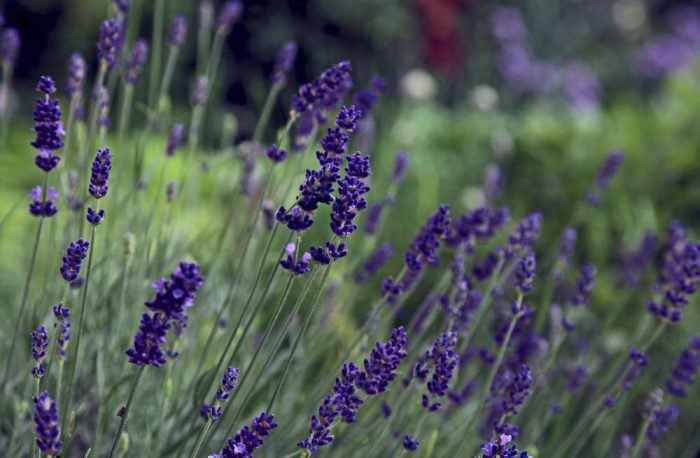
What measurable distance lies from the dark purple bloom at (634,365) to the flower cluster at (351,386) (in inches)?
28.1

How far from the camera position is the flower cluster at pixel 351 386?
1509mm

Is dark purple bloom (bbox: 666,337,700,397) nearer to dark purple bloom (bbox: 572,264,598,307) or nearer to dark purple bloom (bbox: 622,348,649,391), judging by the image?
Answer: dark purple bloom (bbox: 622,348,649,391)

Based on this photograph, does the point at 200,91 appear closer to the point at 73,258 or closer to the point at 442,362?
the point at 73,258

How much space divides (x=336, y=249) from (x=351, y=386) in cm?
23

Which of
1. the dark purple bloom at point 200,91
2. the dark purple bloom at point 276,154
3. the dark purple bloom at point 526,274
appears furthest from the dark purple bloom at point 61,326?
the dark purple bloom at point 200,91

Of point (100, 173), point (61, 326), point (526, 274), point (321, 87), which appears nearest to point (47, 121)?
point (100, 173)

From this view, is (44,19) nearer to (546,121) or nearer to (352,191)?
(546,121)

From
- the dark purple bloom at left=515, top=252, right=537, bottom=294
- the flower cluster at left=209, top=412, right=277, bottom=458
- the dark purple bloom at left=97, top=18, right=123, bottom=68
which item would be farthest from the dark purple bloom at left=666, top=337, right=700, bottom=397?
the dark purple bloom at left=97, top=18, right=123, bottom=68

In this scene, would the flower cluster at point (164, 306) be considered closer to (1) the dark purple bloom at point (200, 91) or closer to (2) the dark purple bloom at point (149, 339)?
(2) the dark purple bloom at point (149, 339)

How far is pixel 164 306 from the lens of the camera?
1259 mm

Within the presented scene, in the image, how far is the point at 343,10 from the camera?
7.62 metres

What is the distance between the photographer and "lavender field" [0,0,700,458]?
1.66 m

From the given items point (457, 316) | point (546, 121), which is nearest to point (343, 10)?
point (546, 121)

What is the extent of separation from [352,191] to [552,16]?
8267mm
